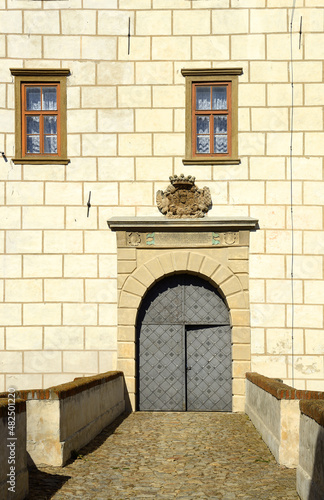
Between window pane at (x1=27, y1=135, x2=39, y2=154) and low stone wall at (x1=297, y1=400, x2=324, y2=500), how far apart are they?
8115 millimetres

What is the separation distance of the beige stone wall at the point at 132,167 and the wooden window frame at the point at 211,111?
0.12 meters

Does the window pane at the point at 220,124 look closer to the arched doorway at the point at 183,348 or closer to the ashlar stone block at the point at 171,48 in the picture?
the ashlar stone block at the point at 171,48

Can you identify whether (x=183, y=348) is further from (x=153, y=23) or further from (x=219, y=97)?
(x=153, y=23)

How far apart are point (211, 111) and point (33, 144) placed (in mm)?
3171

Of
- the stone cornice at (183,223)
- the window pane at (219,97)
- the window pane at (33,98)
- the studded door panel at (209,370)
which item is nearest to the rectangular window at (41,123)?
the window pane at (33,98)

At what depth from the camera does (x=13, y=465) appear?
6.17 meters

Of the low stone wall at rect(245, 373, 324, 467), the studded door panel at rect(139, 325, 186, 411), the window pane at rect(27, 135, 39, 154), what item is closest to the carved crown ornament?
the studded door panel at rect(139, 325, 186, 411)

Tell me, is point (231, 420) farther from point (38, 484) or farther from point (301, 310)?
point (38, 484)

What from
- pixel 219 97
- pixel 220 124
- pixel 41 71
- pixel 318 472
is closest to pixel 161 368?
pixel 220 124

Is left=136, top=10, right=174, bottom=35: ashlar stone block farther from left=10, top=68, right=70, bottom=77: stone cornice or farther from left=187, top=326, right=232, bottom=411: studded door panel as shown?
left=187, top=326, right=232, bottom=411: studded door panel

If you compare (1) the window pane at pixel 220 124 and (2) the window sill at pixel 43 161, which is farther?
(1) the window pane at pixel 220 124

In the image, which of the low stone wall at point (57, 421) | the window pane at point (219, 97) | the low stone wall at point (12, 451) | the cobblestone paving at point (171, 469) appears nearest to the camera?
the low stone wall at point (12, 451)

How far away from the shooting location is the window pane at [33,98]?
13.4m

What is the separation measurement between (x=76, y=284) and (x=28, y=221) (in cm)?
137
